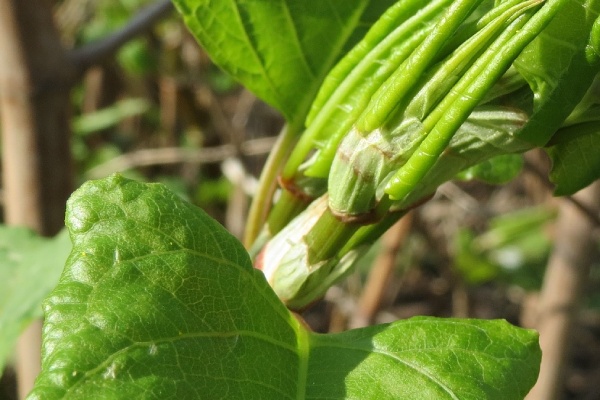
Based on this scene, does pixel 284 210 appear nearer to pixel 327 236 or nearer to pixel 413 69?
pixel 327 236

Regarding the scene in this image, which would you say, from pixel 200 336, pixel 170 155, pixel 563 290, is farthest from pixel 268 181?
pixel 170 155

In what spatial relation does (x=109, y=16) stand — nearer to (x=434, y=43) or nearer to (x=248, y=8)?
(x=248, y=8)

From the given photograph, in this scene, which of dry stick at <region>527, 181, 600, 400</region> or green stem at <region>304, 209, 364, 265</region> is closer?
green stem at <region>304, 209, 364, 265</region>

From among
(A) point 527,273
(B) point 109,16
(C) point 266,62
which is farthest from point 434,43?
(B) point 109,16

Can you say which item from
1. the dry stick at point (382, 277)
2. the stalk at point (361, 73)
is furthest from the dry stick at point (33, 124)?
the dry stick at point (382, 277)

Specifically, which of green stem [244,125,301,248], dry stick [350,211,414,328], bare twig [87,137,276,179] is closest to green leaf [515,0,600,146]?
green stem [244,125,301,248]

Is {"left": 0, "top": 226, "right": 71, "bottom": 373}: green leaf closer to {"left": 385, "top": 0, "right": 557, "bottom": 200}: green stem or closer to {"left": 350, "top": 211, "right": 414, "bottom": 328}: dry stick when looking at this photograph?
{"left": 385, "top": 0, "right": 557, "bottom": 200}: green stem
